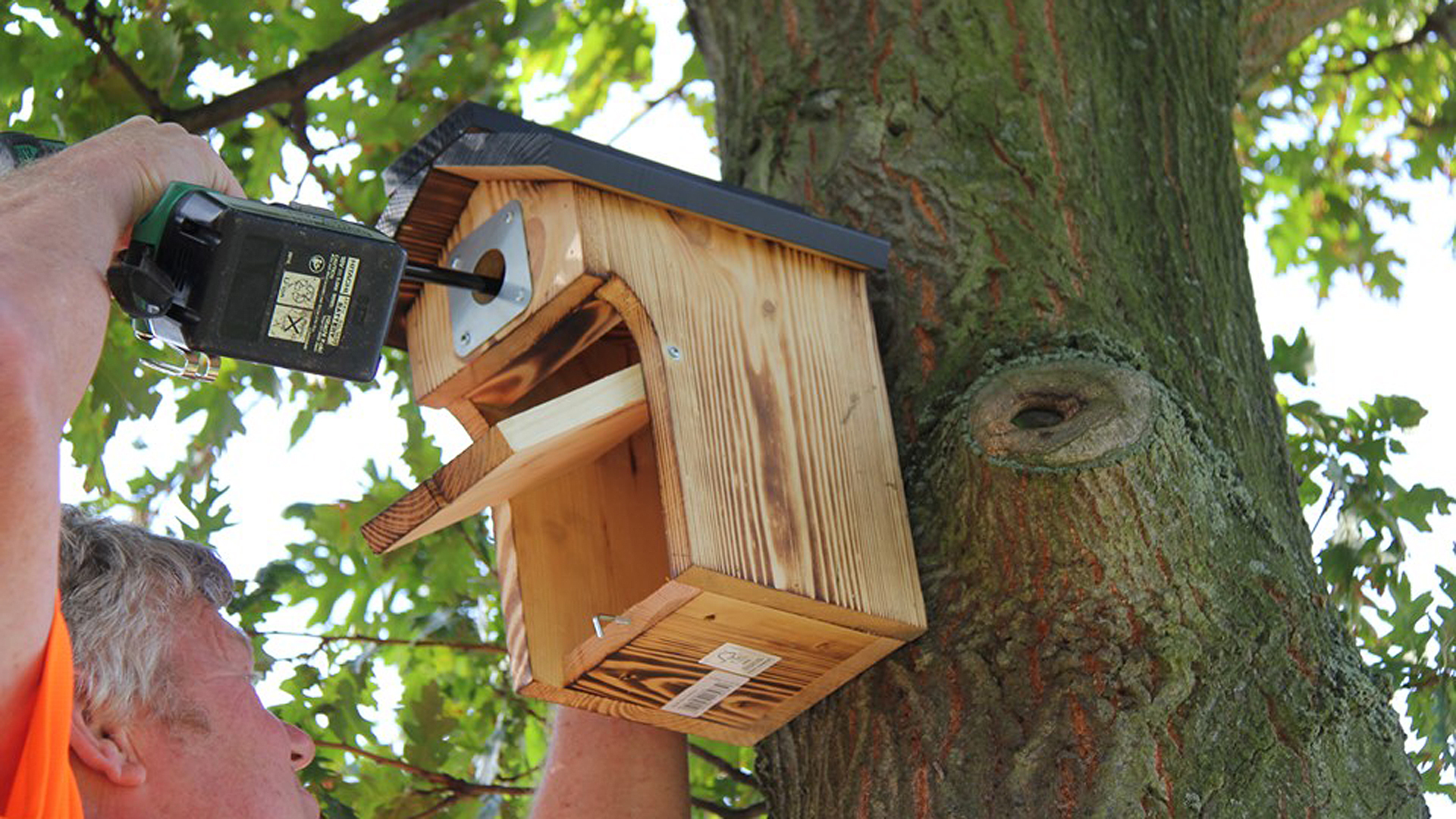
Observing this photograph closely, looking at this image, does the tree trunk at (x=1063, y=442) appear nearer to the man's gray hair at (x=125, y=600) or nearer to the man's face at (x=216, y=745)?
the man's face at (x=216, y=745)

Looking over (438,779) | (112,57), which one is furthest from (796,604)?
(112,57)

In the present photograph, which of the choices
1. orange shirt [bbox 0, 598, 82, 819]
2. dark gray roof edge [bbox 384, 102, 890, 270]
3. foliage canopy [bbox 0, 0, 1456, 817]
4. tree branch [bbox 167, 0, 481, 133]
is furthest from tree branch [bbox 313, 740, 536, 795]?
orange shirt [bbox 0, 598, 82, 819]

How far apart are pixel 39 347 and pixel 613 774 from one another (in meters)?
1.07

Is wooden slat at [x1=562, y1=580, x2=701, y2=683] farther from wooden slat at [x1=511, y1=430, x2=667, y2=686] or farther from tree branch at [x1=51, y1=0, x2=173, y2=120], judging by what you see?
tree branch at [x1=51, y1=0, x2=173, y2=120]

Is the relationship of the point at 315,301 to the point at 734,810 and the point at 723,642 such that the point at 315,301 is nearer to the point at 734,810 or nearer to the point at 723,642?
the point at 723,642

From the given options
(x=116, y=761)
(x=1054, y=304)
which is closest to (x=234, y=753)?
(x=116, y=761)

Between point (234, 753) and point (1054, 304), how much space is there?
110cm

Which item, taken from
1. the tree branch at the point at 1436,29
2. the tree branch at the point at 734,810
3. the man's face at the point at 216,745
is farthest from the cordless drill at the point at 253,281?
the tree branch at the point at 1436,29

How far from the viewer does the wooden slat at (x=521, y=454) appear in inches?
78.1

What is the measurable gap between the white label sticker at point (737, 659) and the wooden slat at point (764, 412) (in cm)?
14

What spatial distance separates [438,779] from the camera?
290 cm

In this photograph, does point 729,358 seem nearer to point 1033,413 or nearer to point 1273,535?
point 1033,413

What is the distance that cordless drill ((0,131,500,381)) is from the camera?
1.75 metres

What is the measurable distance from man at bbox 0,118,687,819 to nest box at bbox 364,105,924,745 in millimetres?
181
